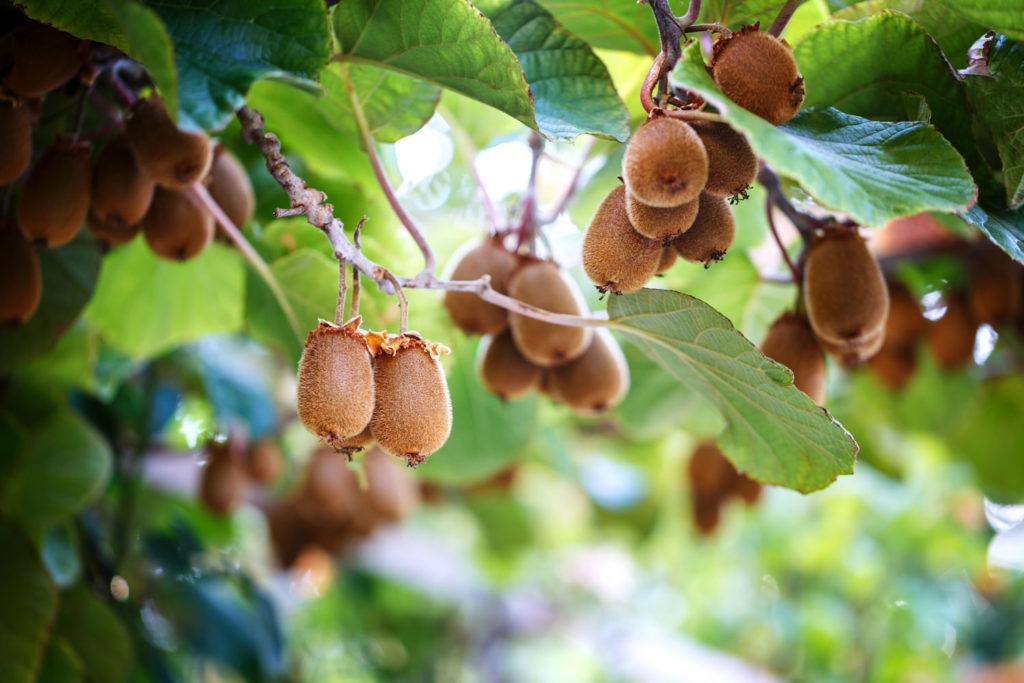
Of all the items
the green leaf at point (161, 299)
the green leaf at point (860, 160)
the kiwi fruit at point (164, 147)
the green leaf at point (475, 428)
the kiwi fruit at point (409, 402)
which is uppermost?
the green leaf at point (860, 160)

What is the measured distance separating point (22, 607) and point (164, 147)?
2.30ft

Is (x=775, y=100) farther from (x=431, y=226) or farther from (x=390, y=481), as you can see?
(x=390, y=481)

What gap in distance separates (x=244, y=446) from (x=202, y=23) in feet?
4.53

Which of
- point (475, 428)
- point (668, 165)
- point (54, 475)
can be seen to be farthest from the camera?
point (475, 428)

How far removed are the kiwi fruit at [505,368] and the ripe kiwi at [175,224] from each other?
364mm

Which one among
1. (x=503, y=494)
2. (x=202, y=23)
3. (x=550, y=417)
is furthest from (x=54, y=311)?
(x=503, y=494)

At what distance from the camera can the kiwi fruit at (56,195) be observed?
2.62ft

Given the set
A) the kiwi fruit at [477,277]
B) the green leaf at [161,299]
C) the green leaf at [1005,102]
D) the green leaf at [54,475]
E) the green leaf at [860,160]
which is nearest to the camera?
the green leaf at [860,160]

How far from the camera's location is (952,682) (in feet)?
15.3

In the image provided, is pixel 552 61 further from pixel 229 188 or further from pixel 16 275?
pixel 16 275

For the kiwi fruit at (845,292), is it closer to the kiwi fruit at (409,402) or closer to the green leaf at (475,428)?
the kiwi fruit at (409,402)

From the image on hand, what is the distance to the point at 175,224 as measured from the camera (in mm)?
877

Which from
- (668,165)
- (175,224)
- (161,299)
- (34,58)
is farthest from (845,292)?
(161,299)

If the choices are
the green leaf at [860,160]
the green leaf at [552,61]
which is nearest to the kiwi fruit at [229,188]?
the green leaf at [552,61]
